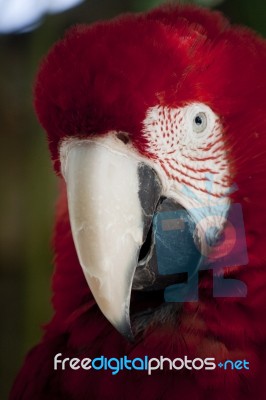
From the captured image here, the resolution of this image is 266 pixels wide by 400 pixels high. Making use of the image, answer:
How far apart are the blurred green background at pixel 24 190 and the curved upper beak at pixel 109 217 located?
6.8 inches

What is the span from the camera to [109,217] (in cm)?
59

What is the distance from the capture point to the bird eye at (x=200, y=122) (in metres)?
0.65

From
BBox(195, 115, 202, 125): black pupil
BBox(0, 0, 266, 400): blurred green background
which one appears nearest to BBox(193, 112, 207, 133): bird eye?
Answer: BBox(195, 115, 202, 125): black pupil

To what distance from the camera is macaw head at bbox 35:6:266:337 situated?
23.4 inches

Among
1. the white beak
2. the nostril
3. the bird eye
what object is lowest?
the white beak

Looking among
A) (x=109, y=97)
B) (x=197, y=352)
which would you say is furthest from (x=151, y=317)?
(x=109, y=97)

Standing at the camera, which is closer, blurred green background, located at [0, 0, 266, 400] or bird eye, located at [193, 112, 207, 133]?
bird eye, located at [193, 112, 207, 133]

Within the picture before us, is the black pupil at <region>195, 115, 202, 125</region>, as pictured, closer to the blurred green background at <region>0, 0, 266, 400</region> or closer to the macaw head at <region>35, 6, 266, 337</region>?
the macaw head at <region>35, 6, 266, 337</region>

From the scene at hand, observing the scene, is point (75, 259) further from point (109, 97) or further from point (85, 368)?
point (109, 97)

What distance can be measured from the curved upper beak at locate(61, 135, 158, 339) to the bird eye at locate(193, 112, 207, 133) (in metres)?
0.09

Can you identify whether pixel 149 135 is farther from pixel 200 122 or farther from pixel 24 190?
pixel 24 190

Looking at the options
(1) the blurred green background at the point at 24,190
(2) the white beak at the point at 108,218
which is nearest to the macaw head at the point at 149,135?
(2) the white beak at the point at 108,218

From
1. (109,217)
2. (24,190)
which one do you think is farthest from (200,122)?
(24,190)

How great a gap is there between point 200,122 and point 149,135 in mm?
73
